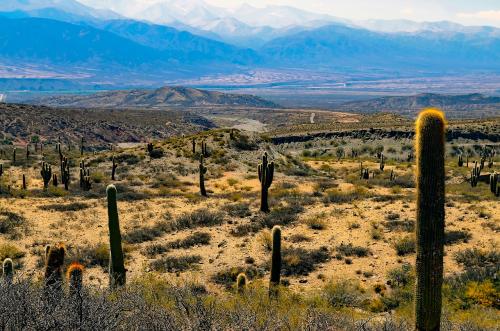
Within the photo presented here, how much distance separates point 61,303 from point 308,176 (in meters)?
31.3

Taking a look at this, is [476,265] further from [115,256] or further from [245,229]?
[115,256]

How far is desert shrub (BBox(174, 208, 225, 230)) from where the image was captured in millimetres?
21109

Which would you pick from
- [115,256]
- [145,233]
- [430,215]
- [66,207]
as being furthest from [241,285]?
[66,207]

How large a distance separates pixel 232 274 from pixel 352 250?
167 inches

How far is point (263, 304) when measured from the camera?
35.9 feet

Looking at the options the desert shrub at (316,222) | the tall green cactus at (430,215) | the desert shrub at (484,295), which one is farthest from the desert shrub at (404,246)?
the tall green cactus at (430,215)

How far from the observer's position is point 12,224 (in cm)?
2100

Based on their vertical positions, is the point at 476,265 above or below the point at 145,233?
above

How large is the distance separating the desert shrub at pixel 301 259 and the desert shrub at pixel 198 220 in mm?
4889

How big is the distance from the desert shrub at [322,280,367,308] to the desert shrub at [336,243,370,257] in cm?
288

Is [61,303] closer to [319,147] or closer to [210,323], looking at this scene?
[210,323]

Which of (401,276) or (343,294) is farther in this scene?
(401,276)

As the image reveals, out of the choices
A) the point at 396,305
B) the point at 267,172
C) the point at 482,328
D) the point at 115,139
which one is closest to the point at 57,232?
the point at 267,172

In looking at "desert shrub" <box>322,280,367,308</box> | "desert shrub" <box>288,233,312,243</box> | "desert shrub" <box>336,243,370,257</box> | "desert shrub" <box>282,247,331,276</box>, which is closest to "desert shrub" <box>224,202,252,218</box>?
"desert shrub" <box>288,233,312,243</box>
